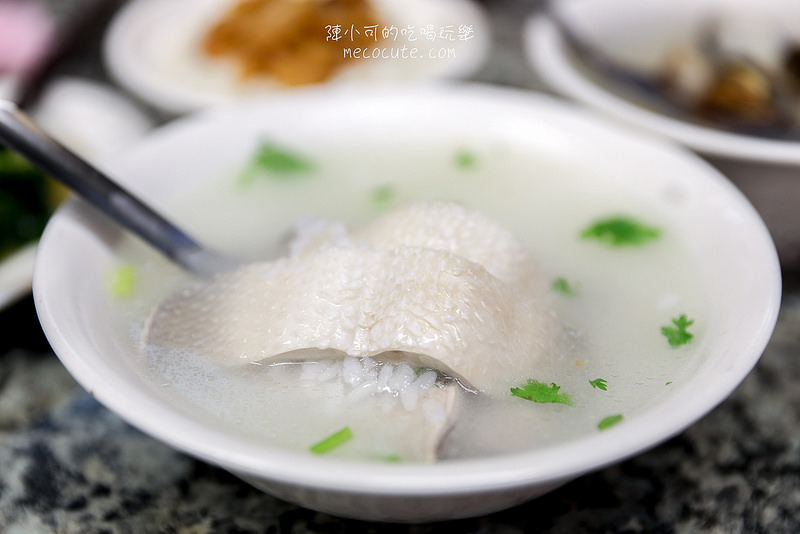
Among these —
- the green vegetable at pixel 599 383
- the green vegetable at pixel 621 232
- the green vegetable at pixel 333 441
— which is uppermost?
the green vegetable at pixel 333 441

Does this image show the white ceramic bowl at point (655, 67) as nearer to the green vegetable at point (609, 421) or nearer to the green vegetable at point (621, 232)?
the green vegetable at point (621, 232)

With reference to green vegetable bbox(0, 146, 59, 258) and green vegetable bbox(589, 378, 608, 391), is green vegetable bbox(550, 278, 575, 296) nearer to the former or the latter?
green vegetable bbox(589, 378, 608, 391)

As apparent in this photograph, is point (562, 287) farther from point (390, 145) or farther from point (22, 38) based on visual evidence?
point (22, 38)

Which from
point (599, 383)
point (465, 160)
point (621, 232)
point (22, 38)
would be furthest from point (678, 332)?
point (22, 38)

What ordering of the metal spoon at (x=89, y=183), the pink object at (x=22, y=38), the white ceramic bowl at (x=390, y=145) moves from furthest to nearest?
1. the pink object at (x=22, y=38)
2. the metal spoon at (x=89, y=183)
3. the white ceramic bowl at (x=390, y=145)

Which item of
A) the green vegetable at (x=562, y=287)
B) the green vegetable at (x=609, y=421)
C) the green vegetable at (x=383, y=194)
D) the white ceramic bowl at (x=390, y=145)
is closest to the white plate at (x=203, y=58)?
the white ceramic bowl at (x=390, y=145)
